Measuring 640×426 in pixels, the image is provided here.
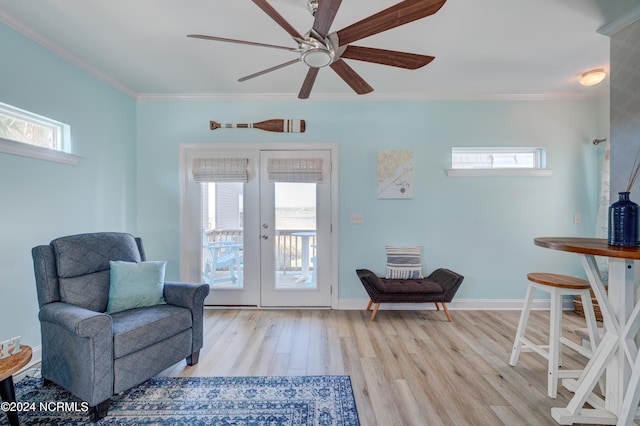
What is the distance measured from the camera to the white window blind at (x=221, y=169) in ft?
11.0

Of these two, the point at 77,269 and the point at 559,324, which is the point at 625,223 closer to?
the point at 559,324

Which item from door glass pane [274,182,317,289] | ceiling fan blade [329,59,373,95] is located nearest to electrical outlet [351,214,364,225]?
door glass pane [274,182,317,289]

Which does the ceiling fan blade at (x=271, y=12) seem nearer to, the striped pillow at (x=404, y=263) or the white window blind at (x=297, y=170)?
the white window blind at (x=297, y=170)

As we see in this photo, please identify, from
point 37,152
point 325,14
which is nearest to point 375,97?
point 325,14

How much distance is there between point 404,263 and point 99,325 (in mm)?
2806

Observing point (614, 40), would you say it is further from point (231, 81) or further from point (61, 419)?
point (61, 419)

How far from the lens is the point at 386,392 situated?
1.88 meters

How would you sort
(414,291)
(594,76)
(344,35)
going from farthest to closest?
(414,291) → (594,76) → (344,35)

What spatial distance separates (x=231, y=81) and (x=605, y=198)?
4.39 meters

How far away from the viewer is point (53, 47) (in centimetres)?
237

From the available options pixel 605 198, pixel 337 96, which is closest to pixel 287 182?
pixel 337 96

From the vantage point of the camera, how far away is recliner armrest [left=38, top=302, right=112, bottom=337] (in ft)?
5.09

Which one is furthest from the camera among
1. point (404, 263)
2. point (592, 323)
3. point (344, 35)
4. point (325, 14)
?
point (404, 263)

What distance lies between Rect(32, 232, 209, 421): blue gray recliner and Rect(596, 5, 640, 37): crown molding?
12.0ft
